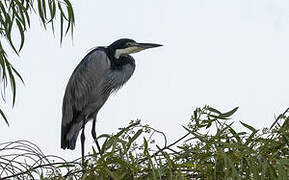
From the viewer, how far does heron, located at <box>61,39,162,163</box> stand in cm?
339

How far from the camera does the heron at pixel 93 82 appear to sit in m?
3.39

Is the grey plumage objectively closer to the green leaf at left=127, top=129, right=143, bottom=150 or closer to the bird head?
the bird head

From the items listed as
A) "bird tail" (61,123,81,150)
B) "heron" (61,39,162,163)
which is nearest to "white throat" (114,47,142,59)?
"heron" (61,39,162,163)

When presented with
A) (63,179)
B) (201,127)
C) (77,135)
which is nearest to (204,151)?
(201,127)

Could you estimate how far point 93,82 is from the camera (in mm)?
3457

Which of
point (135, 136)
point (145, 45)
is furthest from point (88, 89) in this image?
point (135, 136)

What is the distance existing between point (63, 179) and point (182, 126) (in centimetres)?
23

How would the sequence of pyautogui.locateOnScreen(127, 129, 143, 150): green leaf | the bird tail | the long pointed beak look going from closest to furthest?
pyautogui.locateOnScreen(127, 129, 143, 150): green leaf, the long pointed beak, the bird tail

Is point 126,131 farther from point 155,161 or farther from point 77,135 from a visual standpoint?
point 77,135

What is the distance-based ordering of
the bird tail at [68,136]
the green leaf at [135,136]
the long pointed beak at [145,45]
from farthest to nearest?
1. the bird tail at [68,136]
2. the long pointed beak at [145,45]
3. the green leaf at [135,136]

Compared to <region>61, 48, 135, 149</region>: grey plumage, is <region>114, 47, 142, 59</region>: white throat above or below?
above

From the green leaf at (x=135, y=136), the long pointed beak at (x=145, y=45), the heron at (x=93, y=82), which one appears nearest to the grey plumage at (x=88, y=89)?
the heron at (x=93, y=82)

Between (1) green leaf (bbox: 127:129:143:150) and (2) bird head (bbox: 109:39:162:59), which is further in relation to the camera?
(2) bird head (bbox: 109:39:162:59)

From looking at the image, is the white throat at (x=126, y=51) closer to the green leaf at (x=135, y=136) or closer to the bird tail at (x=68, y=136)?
the bird tail at (x=68, y=136)
